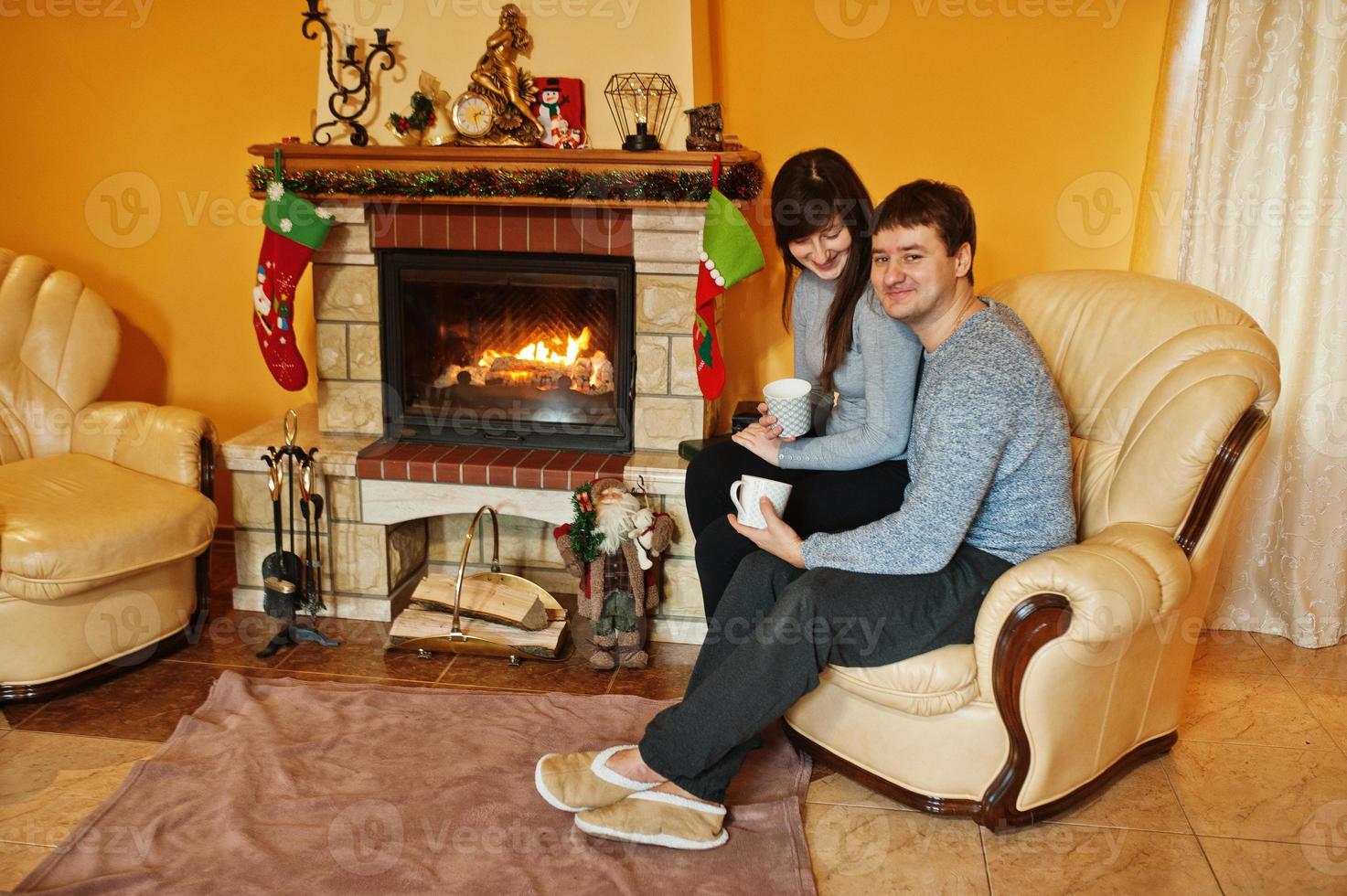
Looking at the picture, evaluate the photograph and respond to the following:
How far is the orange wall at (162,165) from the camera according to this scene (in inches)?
128

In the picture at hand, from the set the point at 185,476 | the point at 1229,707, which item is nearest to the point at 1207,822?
the point at 1229,707

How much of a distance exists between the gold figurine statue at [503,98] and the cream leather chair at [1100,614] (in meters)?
1.48

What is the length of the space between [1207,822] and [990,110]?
188 centimetres

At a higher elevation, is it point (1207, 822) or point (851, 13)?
point (851, 13)

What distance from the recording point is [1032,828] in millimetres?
2078

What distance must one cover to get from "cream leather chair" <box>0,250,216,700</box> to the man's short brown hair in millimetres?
1810

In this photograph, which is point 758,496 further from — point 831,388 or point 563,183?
point 563,183


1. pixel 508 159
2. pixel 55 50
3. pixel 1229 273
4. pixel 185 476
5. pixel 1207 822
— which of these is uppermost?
pixel 55 50

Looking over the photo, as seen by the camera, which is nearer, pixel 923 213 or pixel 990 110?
pixel 923 213

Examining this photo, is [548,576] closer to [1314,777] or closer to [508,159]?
[508,159]

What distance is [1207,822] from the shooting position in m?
2.11

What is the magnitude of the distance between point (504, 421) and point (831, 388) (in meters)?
1.08

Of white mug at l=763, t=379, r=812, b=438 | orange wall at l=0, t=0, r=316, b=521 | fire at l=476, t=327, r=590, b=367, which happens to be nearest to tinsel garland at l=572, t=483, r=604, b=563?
fire at l=476, t=327, r=590, b=367

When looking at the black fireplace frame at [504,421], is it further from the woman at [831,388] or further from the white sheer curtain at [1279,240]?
the white sheer curtain at [1279,240]
